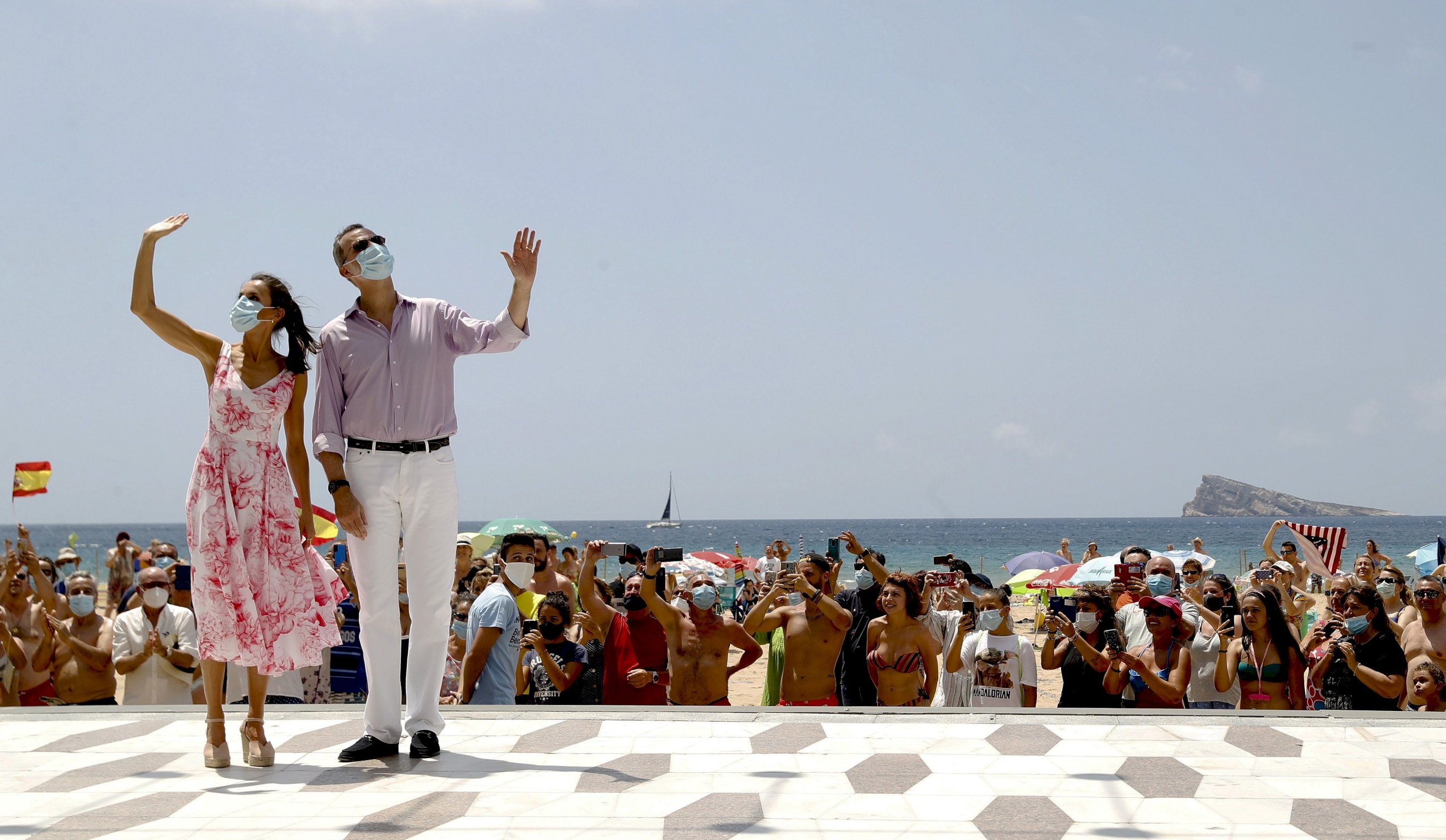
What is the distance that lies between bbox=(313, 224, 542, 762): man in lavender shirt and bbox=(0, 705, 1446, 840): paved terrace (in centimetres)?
27

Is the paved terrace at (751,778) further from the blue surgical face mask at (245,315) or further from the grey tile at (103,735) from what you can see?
the blue surgical face mask at (245,315)

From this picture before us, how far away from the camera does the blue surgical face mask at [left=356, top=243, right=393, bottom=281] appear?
3.91m

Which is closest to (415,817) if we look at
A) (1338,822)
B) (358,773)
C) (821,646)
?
(358,773)

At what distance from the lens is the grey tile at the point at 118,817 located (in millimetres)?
2943

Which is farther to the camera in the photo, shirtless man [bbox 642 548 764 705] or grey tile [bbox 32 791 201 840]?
shirtless man [bbox 642 548 764 705]

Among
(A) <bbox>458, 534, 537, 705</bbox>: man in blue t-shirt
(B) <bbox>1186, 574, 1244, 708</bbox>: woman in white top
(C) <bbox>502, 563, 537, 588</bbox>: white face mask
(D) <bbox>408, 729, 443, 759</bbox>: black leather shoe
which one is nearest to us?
(D) <bbox>408, 729, 443, 759</bbox>: black leather shoe

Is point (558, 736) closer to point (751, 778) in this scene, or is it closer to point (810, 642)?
point (751, 778)

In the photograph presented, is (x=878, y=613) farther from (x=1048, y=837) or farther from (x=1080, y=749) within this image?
(x=1048, y=837)

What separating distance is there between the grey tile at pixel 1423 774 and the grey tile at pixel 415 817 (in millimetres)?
2625

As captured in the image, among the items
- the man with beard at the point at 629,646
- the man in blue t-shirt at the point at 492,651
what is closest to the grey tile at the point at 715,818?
the man in blue t-shirt at the point at 492,651

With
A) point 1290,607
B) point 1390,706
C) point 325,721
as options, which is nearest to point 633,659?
point 325,721

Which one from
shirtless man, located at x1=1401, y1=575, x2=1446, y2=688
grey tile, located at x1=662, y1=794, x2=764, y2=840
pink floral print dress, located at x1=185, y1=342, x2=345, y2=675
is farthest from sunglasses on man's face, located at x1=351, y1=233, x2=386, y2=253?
shirtless man, located at x1=1401, y1=575, x2=1446, y2=688

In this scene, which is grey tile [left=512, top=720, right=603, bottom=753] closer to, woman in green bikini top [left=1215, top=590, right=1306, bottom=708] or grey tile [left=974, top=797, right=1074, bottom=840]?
grey tile [left=974, top=797, right=1074, bottom=840]

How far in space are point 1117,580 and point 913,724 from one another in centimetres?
481
